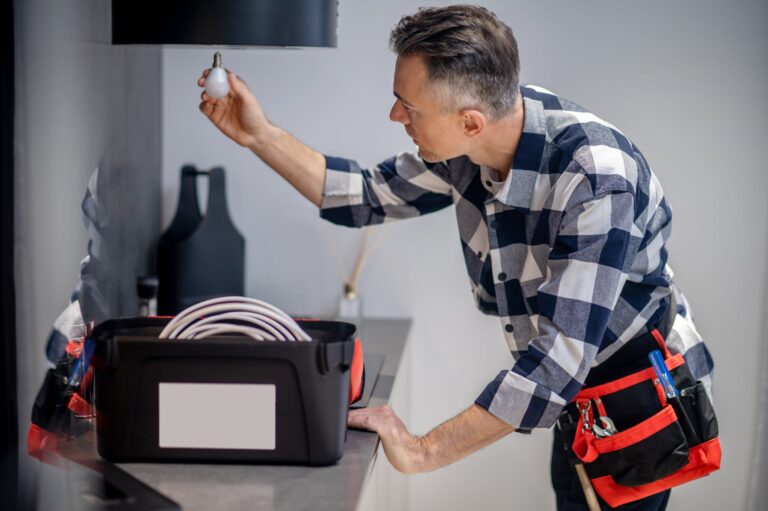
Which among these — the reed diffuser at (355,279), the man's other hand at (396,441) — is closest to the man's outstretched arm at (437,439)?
the man's other hand at (396,441)

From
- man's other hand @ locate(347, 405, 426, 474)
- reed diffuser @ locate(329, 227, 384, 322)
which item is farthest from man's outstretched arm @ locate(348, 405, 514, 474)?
reed diffuser @ locate(329, 227, 384, 322)

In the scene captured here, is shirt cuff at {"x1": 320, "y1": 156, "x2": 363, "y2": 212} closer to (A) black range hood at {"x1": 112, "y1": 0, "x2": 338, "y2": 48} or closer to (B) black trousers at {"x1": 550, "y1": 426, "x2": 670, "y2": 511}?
(A) black range hood at {"x1": 112, "y1": 0, "x2": 338, "y2": 48}

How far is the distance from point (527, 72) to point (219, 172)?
33.5 inches

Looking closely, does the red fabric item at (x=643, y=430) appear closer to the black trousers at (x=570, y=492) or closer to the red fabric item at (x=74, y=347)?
the black trousers at (x=570, y=492)

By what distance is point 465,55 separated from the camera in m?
1.49

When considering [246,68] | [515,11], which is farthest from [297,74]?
[515,11]

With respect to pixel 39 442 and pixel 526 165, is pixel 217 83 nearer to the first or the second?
pixel 526 165

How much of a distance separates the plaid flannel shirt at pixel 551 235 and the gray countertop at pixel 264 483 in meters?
0.26

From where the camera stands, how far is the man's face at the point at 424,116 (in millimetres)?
1532

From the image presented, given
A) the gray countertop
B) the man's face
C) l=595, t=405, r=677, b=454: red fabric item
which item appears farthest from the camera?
l=595, t=405, r=677, b=454: red fabric item

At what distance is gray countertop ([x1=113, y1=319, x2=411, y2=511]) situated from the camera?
1161 millimetres

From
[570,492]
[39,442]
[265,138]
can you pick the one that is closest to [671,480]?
[570,492]

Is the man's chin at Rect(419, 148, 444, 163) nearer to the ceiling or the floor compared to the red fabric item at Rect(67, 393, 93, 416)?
nearer to the ceiling

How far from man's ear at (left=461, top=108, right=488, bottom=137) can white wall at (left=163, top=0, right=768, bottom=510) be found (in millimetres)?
979
